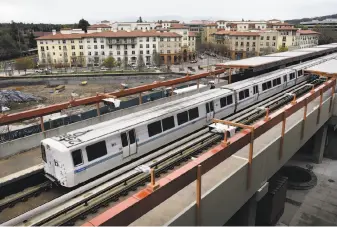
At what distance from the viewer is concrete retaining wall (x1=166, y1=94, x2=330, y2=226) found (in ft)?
23.2

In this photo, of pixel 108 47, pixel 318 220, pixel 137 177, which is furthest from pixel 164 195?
pixel 108 47

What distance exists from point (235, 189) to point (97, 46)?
74.4 meters

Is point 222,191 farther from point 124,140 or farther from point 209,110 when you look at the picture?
point 209,110

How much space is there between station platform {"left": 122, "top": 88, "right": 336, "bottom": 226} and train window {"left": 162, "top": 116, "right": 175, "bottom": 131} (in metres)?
3.81

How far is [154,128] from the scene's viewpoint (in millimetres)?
12547

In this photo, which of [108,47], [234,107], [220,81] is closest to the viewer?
[234,107]

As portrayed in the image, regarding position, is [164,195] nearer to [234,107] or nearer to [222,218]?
[222,218]

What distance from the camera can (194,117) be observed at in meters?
14.7

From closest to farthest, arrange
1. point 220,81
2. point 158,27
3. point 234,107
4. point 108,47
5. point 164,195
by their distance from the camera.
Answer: point 164,195
point 234,107
point 220,81
point 108,47
point 158,27

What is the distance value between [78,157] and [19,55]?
9401 centimetres

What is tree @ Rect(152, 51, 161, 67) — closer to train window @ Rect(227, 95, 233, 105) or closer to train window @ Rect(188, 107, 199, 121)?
train window @ Rect(227, 95, 233, 105)

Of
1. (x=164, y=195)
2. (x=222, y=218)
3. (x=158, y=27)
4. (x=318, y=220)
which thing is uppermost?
(x=158, y=27)

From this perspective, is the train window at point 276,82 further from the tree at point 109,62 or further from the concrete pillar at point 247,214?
the tree at point 109,62

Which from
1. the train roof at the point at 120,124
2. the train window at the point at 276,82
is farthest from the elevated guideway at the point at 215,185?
the train window at the point at 276,82
